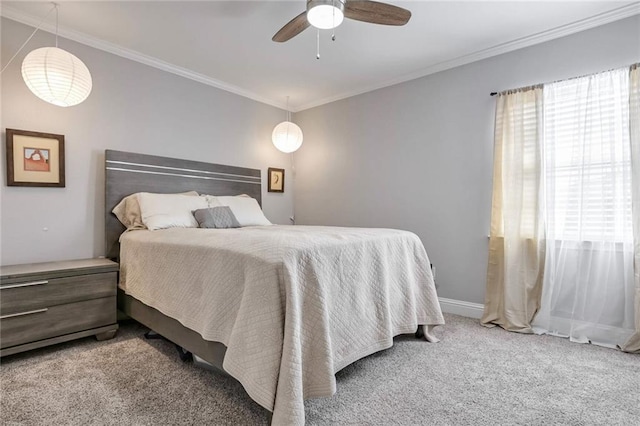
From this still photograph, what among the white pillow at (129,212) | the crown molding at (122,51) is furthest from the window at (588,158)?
the white pillow at (129,212)

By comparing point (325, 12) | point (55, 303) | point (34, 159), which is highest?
point (325, 12)

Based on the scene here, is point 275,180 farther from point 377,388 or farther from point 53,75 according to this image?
point 377,388

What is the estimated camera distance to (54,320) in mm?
2166

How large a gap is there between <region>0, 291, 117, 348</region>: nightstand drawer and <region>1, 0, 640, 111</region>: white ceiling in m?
2.17

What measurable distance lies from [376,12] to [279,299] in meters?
1.74

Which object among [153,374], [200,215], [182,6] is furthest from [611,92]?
[153,374]

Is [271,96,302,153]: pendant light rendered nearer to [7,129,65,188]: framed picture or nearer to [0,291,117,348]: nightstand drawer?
[7,129,65,188]: framed picture

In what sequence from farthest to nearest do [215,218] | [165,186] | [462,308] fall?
1. [165,186]
2. [462,308]
3. [215,218]

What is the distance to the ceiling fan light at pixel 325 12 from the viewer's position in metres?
1.76

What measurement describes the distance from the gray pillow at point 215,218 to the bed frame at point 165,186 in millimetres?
627

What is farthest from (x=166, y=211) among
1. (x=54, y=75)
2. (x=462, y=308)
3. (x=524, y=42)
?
(x=524, y=42)

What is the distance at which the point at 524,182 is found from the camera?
270 cm

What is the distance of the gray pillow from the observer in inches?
112

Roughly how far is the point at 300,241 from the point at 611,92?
8.51 feet
